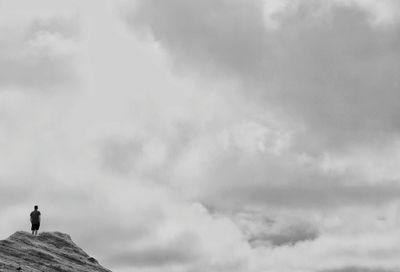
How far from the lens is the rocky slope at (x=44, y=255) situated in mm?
57903

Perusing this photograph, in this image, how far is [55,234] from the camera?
2650 inches

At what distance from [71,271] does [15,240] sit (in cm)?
539

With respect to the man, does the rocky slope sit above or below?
below

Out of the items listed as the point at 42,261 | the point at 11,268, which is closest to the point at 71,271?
the point at 42,261

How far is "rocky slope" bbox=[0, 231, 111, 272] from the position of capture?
57.9 m

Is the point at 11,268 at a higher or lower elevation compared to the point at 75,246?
lower

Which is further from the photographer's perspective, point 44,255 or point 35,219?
point 35,219

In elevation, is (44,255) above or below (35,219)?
below

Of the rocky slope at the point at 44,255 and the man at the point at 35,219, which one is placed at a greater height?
the man at the point at 35,219

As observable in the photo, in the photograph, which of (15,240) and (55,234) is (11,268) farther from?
(55,234)

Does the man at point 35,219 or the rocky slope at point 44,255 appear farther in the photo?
the man at point 35,219

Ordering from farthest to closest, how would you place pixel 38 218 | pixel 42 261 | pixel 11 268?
pixel 38 218
pixel 42 261
pixel 11 268

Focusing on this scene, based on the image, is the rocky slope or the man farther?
the man

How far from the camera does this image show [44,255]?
6094 cm
